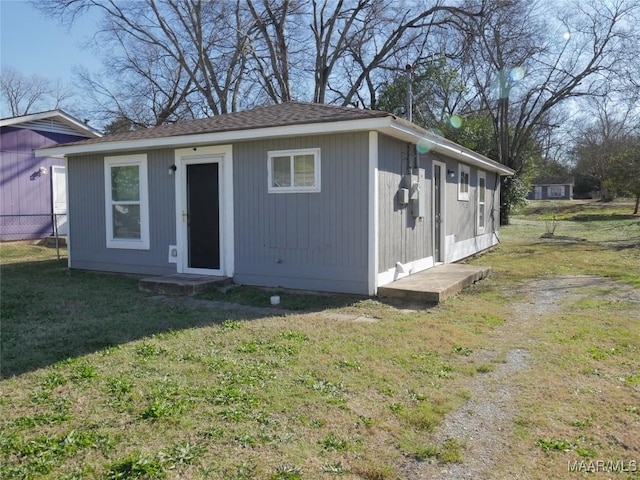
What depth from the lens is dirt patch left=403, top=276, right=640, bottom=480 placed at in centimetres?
247

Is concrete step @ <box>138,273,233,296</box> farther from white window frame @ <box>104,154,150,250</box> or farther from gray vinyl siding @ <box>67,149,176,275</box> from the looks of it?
white window frame @ <box>104,154,150,250</box>

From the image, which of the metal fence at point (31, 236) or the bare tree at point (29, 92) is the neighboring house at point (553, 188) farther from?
the metal fence at point (31, 236)

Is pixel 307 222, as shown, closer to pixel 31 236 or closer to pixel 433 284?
pixel 433 284

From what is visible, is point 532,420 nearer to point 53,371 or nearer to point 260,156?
point 53,371

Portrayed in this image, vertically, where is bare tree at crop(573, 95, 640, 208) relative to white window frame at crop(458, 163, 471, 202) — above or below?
above

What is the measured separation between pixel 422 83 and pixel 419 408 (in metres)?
21.6

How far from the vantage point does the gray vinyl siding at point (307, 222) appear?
6641 mm

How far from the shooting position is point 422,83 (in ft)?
74.5

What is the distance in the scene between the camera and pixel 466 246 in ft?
36.7

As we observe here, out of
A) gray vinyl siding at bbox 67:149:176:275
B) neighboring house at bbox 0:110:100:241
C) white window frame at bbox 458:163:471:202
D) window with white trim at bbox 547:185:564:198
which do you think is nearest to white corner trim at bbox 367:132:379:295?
gray vinyl siding at bbox 67:149:176:275

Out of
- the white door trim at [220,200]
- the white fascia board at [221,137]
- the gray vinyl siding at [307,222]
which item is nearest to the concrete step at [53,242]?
Result: the white fascia board at [221,137]

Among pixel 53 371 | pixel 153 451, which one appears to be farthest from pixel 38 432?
pixel 53 371

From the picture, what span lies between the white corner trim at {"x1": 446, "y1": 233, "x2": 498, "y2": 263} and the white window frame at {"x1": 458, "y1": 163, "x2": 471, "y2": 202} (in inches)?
38.8

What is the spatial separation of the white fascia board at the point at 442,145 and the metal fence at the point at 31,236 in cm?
886
